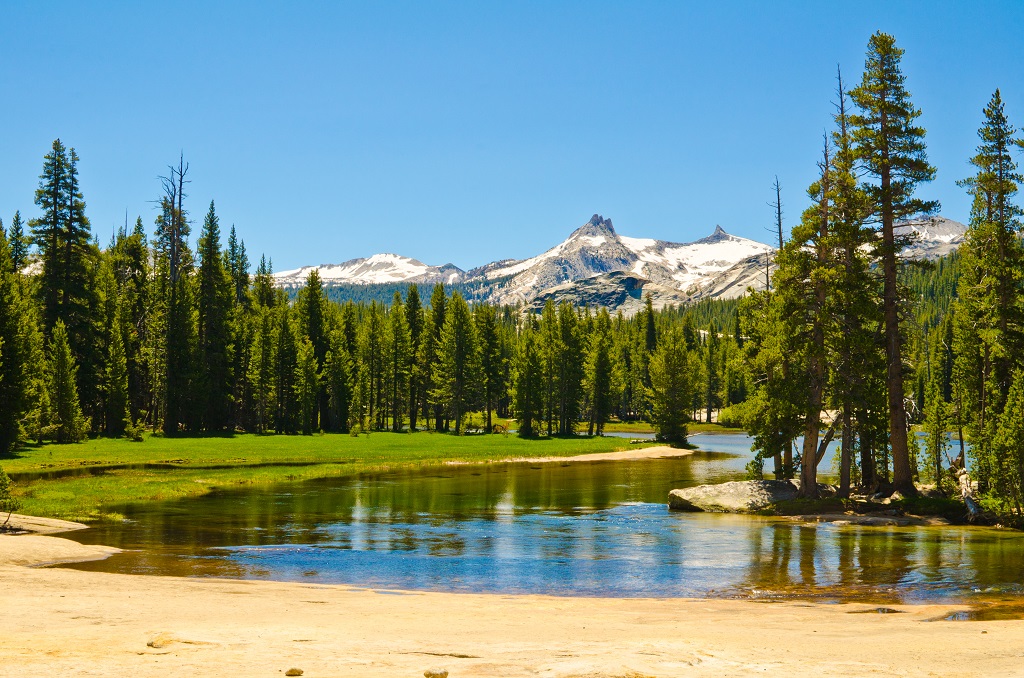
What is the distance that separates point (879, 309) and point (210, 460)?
151 ft

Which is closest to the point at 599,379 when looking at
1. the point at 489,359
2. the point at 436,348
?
the point at 489,359

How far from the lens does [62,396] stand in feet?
207

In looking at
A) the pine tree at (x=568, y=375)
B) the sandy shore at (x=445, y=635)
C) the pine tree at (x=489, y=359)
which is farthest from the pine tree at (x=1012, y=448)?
the pine tree at (x=489, y=359)

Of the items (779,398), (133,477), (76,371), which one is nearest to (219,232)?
(76,371)

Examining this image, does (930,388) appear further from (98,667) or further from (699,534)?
(98,667)

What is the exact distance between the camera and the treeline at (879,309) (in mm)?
34562

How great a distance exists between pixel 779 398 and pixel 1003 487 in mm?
9831

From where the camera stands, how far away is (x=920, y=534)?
28.9 m

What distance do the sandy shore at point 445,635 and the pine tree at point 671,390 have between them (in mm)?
71997

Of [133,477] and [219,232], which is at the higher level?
[219,232]

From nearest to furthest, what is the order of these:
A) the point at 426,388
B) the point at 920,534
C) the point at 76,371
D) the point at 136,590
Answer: the point at 136,590
the point at 920,534
the point at 76,371
the point at 426,388

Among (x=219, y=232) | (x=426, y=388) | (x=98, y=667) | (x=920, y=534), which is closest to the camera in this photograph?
(x=98, y=667)

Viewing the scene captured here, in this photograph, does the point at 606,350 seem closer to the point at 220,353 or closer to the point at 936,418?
the point at 220,353

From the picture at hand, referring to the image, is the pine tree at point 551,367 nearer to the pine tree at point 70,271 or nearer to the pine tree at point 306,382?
the pine tree at point 306,382
